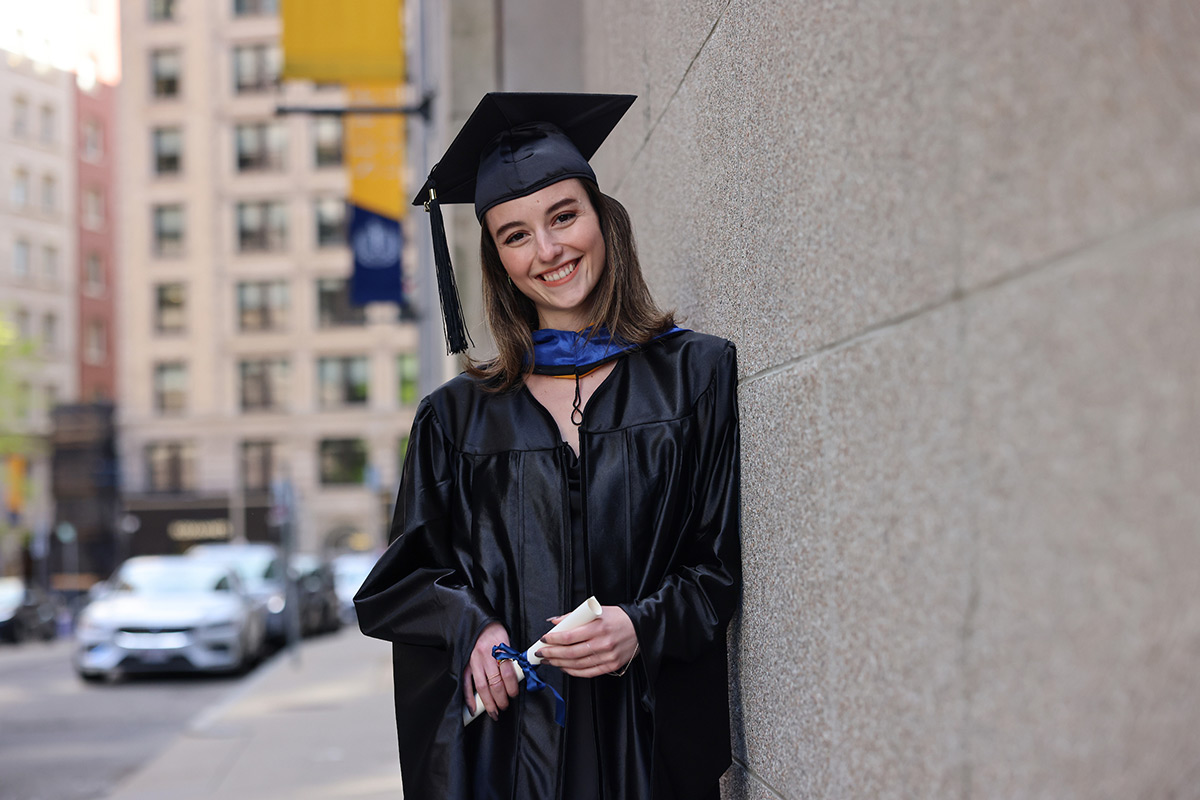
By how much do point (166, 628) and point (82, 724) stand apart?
10.4 feet

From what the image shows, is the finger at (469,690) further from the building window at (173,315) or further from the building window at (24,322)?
the building window at (24,322)

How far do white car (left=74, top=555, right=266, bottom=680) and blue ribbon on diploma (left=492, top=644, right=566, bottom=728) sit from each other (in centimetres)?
1302

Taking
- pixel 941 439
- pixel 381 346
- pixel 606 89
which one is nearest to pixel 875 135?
pixel 941 439

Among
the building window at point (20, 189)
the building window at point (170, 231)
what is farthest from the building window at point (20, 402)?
the building window at point (20, 189)

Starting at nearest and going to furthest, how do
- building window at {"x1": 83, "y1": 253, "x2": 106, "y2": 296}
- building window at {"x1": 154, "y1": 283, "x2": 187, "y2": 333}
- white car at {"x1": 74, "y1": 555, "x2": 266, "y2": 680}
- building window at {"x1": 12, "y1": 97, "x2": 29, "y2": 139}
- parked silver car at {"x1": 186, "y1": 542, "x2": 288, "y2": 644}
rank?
white car at {"x1": 74, "y1": 555, "x2": 266, "y2": 680}, parked silver car at {"x1": 186, "y1": 542, "x2": 288, "y2": 644}, building window at {"x1": 154, "y1": 283, "x2": 187, "y2": 333}, building window at {"x1": 12, "y1": 97, "x2": 29, "y2": 139}, building window at {"x1": 83, "y1": 253, "x2": 106, "y2": 296}

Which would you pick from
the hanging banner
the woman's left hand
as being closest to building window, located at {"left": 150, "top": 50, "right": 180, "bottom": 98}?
the hanging banner

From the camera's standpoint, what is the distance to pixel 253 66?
44.9 meters

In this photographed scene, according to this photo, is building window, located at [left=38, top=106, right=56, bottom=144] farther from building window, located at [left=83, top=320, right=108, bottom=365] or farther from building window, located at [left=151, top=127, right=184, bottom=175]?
building window, located at [left=83, top=320, right=108, bottom=365]

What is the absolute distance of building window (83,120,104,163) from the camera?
50062 mm

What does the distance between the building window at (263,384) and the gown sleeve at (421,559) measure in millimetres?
43478

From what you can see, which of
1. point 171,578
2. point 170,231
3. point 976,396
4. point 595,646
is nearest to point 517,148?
point 595,646

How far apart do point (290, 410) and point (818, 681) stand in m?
43.9

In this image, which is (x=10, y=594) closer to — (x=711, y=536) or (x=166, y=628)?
(x=166, y=628)

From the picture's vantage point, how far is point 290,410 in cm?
4419
